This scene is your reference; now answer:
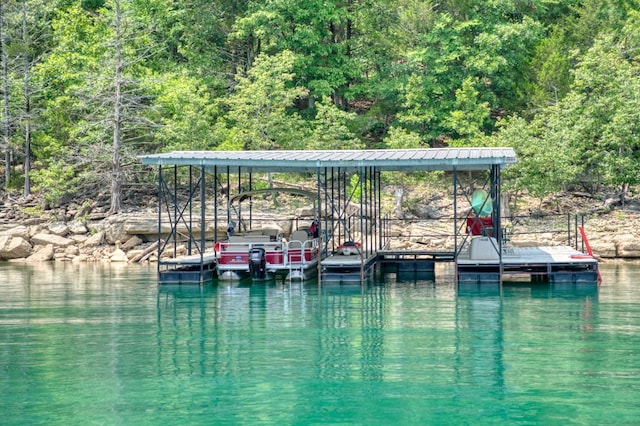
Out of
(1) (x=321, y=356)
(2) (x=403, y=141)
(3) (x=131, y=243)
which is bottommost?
(1) (x=321, y=356)

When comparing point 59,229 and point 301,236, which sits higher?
point 59,229

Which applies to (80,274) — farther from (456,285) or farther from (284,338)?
(284,338)

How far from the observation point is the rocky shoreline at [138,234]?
39406 millimetres

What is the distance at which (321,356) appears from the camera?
56.4 ft

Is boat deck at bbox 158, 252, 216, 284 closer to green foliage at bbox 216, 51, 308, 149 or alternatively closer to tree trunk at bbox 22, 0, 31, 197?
green foliage at bbox 216, 51, 308, 149

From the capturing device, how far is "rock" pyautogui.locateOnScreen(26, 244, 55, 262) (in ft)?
133

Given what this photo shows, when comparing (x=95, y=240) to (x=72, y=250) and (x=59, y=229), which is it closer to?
(x=72, y=250)

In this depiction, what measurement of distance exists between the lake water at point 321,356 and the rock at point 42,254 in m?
13.7

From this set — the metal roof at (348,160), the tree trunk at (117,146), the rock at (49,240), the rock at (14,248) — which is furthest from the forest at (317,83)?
the metal roof at (348,160)

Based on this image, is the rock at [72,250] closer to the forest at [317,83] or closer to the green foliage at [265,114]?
the forest at [317,83]

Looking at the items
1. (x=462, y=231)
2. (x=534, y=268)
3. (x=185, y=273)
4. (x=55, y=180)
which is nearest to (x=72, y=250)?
(x=55, y=180)

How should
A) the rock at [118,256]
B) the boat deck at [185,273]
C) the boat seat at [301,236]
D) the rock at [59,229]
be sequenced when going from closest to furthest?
the boat deck at [185,273] < the boat seat at [301,236] < the rock at [118,256] < the rock at [59,229]

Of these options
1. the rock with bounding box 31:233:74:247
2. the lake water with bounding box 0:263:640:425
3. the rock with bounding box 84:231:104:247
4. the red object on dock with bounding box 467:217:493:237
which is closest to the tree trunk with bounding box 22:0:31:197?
the rock with bounding box 31:233:74:247

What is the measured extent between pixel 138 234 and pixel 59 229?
390 centimetres
